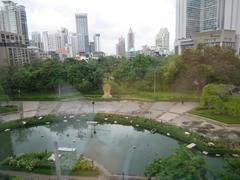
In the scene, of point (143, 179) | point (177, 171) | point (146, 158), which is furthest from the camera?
point (146, 158)

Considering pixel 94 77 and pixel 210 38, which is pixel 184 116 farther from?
pixel 210 38

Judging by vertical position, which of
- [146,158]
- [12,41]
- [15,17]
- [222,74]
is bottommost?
[146,158]

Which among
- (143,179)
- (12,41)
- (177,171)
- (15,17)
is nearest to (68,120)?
(143,179)

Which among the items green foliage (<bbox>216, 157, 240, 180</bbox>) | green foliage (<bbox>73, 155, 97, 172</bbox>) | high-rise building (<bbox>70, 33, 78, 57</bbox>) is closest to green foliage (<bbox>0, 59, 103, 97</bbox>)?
green foliage (<bbox>73, 155, 97, 172</bbox>)

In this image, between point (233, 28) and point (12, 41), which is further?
point (233, 28)

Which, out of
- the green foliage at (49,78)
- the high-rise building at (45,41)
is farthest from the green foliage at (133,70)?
the high-rise building at (45,41)

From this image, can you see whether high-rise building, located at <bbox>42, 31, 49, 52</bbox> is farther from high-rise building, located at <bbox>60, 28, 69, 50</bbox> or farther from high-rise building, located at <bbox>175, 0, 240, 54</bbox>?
high-rise building, located at <bbox>175, 0, 240, 54</bbox>

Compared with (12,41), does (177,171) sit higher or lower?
lower

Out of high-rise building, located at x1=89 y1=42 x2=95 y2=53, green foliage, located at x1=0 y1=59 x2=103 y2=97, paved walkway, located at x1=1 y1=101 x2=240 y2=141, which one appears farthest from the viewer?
high-rise building, located at x1=89 y1=42 x2=95 y2=53
